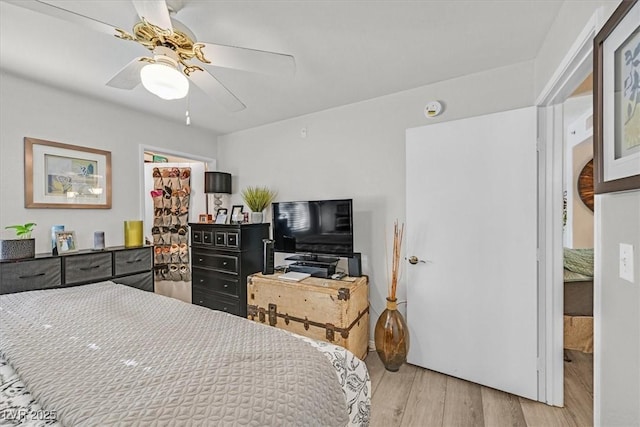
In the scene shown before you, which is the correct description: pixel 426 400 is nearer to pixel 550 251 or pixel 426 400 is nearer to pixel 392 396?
pixel 392 396

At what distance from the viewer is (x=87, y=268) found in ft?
7.93

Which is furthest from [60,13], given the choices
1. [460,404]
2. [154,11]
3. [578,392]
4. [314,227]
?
[578,392]

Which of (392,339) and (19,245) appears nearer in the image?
(19,245)

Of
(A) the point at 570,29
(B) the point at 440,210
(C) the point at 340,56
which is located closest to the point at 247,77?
(C) the point at 340,56

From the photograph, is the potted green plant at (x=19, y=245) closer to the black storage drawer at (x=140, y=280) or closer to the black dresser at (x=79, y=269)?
the black dresser at (x=79, y=269)

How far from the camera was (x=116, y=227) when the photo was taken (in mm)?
2902

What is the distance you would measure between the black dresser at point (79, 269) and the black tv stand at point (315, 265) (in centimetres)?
145

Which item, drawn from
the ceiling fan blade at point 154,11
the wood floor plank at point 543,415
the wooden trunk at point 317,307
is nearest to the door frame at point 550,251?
the wood floor plank at point 543,415

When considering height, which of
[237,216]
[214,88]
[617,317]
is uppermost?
[214,88]

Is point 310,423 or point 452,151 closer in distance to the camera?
point 310,423

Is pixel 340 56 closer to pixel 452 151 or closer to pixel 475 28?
pixel 475 28

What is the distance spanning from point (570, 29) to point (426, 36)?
28.5 inches

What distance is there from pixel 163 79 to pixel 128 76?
0.41 meters

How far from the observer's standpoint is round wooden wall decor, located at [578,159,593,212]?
400 centimetres
